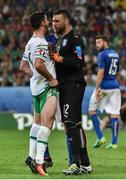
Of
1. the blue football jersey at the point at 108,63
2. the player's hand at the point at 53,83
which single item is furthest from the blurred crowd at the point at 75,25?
the player's hand at the point at 53,83

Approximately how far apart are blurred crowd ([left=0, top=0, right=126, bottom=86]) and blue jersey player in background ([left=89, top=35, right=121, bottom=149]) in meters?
7.96

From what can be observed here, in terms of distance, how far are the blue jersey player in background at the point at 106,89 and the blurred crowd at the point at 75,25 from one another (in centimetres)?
796

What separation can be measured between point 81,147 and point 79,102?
0.68m

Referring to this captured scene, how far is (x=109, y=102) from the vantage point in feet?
59.7

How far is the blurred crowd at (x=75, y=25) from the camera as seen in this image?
27031 mm

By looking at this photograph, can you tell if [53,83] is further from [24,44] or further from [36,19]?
[24,44]

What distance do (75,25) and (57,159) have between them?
51.1 ft

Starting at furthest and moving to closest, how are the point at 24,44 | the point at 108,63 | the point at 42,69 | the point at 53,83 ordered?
the point at 24,44 < the point at 108,63 < the point at 53,83 < the point at 42,69

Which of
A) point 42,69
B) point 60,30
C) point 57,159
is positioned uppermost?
point 60,30

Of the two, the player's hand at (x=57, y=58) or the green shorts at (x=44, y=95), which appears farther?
the green shorts at (x=44, y=95)

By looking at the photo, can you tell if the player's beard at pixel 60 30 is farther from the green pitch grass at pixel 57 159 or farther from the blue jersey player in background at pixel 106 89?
the blue jersey player in background at pixel 106 89

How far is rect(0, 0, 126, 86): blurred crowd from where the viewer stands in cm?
2703

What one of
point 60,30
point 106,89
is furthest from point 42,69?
point 106,89

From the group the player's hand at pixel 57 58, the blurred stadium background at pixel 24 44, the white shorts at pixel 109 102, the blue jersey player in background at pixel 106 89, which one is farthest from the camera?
the blurred stadium background at pixel 24 44
